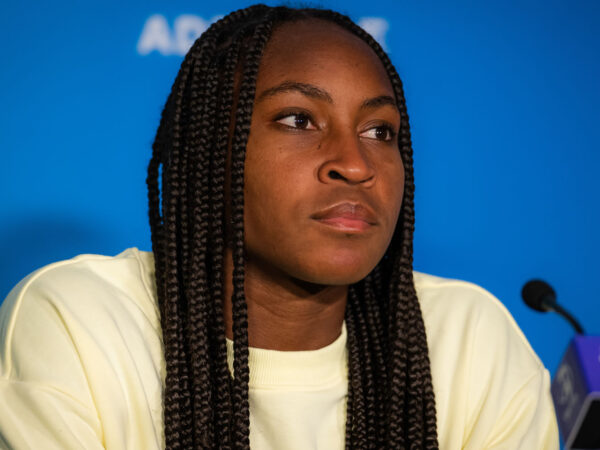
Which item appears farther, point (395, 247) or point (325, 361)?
point (395, 247)

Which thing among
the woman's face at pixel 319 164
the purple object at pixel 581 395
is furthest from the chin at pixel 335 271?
the purple object at pixel 581 395

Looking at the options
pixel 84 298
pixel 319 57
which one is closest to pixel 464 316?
pixel 319 57

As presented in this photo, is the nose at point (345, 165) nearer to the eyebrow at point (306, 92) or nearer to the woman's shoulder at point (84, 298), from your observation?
the eyebrow at point (306, 92)

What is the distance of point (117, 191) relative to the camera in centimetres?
221

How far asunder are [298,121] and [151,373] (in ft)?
1.84

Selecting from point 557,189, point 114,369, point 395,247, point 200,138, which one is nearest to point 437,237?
point 557,189

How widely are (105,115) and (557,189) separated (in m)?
1.55

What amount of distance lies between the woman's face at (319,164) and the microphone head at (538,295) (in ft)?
0.93

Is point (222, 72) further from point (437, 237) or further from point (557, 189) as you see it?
point (557, 189)

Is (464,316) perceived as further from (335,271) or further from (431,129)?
(431,129)

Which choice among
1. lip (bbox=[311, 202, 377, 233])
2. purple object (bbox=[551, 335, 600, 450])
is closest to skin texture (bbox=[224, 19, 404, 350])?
lip (bbox=[311, 202, 377, 233])

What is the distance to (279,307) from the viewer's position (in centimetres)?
146

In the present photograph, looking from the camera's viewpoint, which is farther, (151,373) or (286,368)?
(286,368)

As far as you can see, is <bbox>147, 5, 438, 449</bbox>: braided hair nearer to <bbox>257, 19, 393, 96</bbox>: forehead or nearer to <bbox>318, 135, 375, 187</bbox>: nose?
<bbox>257, 19, 393, 96</bbox>: forehead
